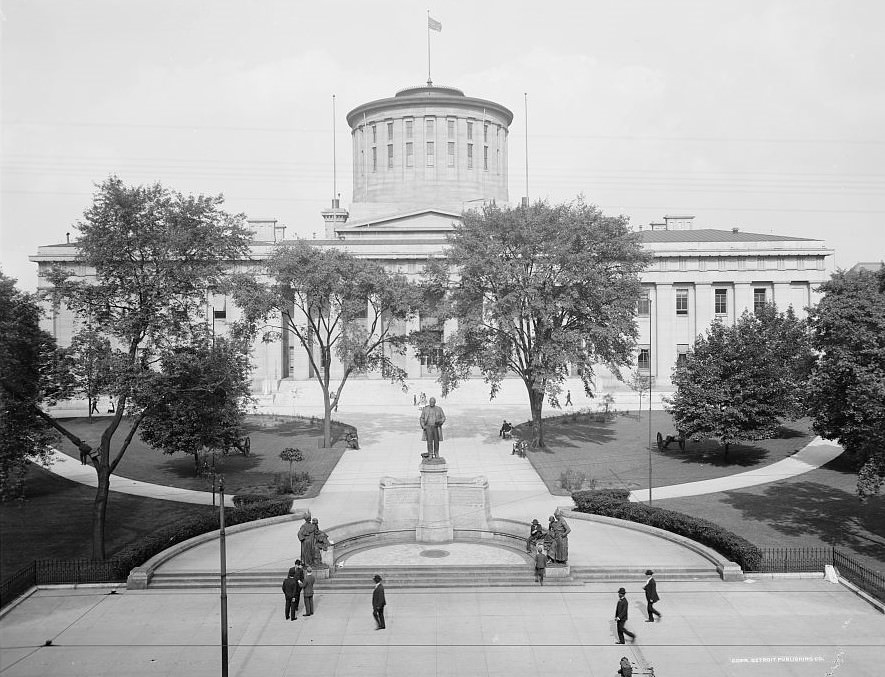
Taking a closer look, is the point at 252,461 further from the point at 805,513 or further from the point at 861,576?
the point at 861,576

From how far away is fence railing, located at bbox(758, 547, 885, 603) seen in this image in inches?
838

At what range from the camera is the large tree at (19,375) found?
22406mm

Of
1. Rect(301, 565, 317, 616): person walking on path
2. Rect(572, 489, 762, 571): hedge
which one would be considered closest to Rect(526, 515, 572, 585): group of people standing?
Rect(572, 489, 762, 571): hedge

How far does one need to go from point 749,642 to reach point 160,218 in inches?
806

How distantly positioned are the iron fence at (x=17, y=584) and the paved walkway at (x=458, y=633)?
0.40 meters

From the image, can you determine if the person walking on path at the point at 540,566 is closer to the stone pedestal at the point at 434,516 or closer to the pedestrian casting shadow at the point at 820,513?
the stone pedestal at the point at 434,516

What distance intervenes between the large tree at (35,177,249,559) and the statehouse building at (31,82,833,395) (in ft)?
131

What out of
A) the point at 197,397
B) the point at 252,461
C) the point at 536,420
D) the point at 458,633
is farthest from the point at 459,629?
the point at 536,420

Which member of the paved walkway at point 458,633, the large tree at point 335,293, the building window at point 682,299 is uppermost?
the building window at point 682,299

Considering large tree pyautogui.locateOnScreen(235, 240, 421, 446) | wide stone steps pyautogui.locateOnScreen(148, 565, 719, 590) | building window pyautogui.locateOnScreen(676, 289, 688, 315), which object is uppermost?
building window pyautogui.locateOnScreen(676, 289, 688, 315)

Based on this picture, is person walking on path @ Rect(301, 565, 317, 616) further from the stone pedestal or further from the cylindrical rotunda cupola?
the cylindrical rotunda cupola

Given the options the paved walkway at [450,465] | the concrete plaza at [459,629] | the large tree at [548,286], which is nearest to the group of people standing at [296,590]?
the concrete plaza at [459,629]

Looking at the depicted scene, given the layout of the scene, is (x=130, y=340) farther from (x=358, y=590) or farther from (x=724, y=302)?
(x=724, y=302)

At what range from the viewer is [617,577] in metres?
22.6
